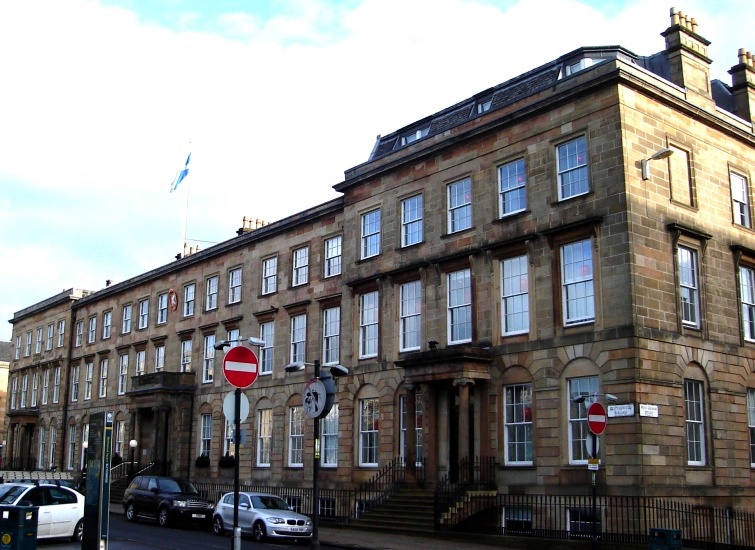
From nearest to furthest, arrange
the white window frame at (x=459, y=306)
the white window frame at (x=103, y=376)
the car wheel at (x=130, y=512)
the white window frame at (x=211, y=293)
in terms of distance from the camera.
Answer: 1. the white window frame at (x=459, y=306)
2. the car wheel at (x=130, y=512)
3. the white window frame at (x=211, y=293)
4. the white window frame at (x=103, y=376)

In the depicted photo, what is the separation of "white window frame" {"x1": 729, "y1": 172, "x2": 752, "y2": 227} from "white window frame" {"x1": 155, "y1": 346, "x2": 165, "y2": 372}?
31127mm

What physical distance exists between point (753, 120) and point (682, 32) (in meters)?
4.90

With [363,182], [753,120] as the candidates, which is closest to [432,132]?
[363,182]

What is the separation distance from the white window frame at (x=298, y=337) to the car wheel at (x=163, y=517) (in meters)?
9.72

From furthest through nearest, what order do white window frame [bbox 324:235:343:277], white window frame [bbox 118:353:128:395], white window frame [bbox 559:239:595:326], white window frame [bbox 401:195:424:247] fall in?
white window frame [bbox 118:353:128:395]
white window frame [bbox 324:235:343:277]
white window frame [bbox 401:195:424:247]
white window frame [bbox 559:239:595:326]

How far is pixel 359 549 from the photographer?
2303 centimetres

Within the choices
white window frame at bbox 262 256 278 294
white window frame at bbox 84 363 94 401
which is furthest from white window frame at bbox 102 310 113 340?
white window frame at bbox 262 256 278 294

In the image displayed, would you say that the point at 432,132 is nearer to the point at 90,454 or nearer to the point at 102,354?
the point at 90,454

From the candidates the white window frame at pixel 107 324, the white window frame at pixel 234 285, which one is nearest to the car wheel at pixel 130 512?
the white window frame at pixel 234 285

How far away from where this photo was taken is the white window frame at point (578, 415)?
970 inches

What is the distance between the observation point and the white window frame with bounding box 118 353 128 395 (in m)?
51.6

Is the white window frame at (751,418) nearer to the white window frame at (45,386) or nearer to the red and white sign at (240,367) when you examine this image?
the red and white sign at (240,367)

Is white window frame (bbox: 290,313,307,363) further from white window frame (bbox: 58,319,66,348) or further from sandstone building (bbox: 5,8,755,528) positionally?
white window frame (bbox: 58,319,66,348)

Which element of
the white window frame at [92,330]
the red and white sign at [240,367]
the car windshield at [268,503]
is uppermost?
the white window frame at [92,330]
